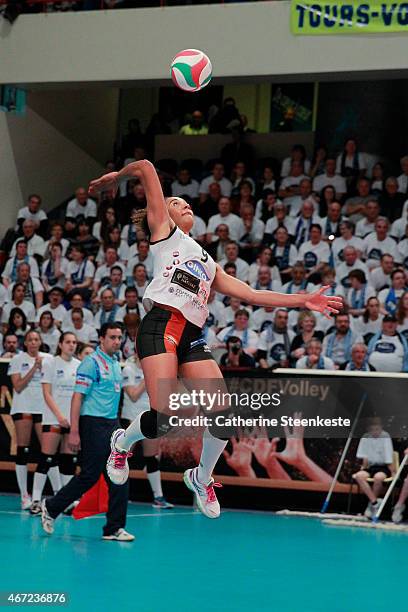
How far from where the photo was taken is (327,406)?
1518cm

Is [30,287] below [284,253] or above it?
below

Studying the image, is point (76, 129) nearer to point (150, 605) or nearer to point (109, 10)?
point (109, 10)

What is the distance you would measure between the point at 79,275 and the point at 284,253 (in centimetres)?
381

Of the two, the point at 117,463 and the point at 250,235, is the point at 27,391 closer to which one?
the point at 250,235

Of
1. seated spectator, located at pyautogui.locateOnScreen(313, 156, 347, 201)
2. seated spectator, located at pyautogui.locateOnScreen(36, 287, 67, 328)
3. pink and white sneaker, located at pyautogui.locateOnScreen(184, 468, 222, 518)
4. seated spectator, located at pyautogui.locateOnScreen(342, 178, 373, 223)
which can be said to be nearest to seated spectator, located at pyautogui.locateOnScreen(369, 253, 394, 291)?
seated spectator, located at pyautogui.locateOnScreen(342, 178, 373, 223)

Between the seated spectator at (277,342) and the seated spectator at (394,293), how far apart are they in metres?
1.48

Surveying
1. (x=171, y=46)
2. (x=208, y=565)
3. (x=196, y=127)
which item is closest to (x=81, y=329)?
(x=171, y=46)

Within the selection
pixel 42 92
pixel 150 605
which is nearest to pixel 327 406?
pixel 150 605

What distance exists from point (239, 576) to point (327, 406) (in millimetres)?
5100

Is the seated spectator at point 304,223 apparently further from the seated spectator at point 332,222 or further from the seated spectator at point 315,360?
the seated spectator at point 315,360

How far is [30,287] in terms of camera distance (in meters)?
18.8

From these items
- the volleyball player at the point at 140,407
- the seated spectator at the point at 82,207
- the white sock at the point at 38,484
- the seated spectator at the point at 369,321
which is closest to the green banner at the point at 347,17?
the seated spectator at the point at 82,207

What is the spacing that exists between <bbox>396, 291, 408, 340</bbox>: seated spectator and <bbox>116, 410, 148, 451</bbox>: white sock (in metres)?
7.85

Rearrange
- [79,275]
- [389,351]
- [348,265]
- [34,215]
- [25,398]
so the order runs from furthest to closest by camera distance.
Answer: [34,215] < [79,275] < [348,265] < [25,398] < [389,351]
